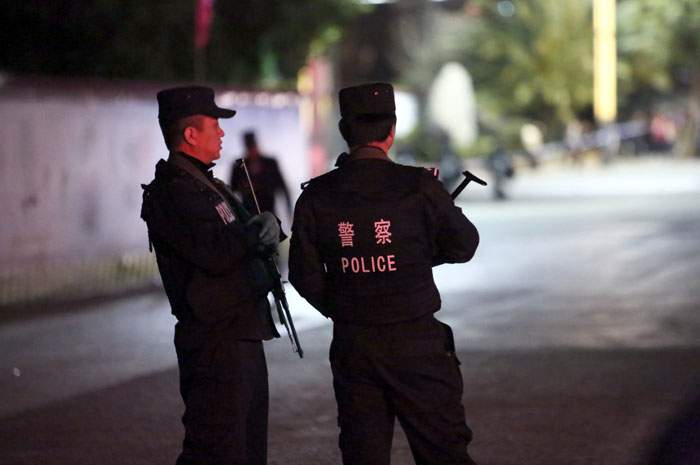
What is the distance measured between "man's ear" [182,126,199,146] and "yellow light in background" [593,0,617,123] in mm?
37197

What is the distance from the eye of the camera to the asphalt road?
725cm

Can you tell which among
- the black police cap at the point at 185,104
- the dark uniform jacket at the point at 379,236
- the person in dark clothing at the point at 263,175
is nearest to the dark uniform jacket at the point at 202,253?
the black police cap at the point at 185,104

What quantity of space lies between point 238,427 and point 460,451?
79 cm

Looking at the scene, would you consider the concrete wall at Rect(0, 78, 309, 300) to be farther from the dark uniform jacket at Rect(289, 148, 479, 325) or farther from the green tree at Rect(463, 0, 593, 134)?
the green tree at Rect(463, 0, 593, 134)

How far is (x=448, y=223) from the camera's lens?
4.63 m

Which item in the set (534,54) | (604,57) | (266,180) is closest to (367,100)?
(266,180)

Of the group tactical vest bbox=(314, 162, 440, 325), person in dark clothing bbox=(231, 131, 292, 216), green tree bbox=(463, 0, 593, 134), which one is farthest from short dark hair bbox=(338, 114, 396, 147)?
green tree bbox=(463, 0, 593, 134)

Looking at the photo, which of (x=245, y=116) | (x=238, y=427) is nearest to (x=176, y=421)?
(x=238, y=427)

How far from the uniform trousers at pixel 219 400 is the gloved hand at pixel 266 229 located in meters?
0.37

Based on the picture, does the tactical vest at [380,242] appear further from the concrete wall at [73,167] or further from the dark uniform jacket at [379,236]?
the concrete wall at [73,167]

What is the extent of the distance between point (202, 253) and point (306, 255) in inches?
14.2

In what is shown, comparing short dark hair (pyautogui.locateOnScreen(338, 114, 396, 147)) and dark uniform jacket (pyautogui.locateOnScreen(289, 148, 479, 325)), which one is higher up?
short dark hair (pyautogui.locateOnScreen(338, 114, 396, 147))

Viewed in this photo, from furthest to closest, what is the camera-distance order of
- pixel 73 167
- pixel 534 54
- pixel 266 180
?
pixel 534 54 → pixel 73 167 → pixel 266 180

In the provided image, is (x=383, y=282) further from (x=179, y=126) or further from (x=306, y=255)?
(x=179, y=126)
